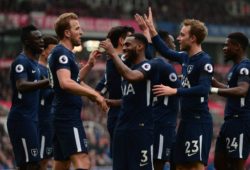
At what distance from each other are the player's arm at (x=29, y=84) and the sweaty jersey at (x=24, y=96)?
202 mm

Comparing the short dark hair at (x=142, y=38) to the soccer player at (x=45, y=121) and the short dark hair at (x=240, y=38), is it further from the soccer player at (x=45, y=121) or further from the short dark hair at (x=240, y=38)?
the soccer player at (x=45, y=121)

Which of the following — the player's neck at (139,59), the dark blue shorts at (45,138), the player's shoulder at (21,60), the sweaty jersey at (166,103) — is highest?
the player's neck at (139,59)

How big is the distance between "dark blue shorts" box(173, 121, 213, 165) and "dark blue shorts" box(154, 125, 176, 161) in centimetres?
44

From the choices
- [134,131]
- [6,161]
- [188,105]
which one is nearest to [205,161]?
[188,105]

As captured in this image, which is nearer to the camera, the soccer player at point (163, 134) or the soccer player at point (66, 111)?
the soccer player at point (66, 111)

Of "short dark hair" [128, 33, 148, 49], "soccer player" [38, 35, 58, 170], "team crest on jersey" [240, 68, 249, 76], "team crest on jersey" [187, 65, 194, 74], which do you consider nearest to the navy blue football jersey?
"team crest on jersey" [187, 65, 194, 74]

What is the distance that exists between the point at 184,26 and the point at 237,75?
46.5 inches

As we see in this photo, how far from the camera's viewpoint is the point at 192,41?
11.1m

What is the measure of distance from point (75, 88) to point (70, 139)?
0.78 m

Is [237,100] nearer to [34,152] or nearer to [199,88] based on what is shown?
[199,88]

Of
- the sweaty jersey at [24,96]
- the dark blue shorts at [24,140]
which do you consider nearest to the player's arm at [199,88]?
the sweaty jersey at [24,96]

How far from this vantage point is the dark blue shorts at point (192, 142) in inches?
432

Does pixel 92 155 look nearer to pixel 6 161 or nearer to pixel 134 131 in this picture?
pixel 6 161

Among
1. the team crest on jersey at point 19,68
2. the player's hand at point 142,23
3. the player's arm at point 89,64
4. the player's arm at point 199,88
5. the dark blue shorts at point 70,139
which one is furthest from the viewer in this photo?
the team crest on jersey at point 19,68
